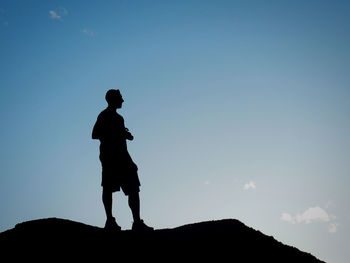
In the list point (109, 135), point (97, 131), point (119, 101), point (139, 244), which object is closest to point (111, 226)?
point (139, 244)

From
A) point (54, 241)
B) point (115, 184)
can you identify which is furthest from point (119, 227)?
point (54, 241)

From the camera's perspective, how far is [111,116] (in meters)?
8.17

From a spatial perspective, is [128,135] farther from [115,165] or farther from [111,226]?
[111,226]

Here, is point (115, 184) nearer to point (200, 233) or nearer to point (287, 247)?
point (200, 233)

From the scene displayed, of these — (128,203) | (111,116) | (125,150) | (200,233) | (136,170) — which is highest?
(111,116)

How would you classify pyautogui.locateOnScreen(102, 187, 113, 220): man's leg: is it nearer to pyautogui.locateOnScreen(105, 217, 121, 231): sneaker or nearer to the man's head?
pyautogui.locateOnScreen(105, 217, 121, 231): sneaker

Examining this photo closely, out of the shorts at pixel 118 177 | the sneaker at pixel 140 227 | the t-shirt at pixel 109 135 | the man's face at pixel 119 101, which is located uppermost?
the man's face at pixel 119 101

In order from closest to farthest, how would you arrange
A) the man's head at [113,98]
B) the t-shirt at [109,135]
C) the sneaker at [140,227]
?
the sneaker at [140,227] < the t-shirt at [109,135] < the man's head at [113,98]

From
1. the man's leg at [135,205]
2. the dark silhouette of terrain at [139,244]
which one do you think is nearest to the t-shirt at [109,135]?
the man's leg at [135,205]

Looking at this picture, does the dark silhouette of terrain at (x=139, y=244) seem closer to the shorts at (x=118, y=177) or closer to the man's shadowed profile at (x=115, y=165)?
the man's shadowed profile at (x=115, y=165)

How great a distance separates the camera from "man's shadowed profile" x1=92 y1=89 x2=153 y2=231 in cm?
782

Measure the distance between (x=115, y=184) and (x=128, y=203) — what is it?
2.04ft

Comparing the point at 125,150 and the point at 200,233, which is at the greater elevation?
the point at 125,150

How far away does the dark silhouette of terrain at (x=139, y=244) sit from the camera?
6.47 meters
